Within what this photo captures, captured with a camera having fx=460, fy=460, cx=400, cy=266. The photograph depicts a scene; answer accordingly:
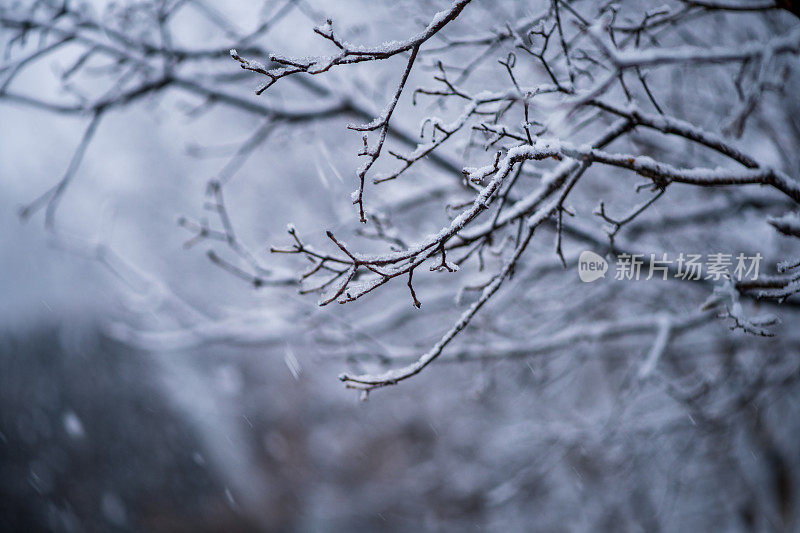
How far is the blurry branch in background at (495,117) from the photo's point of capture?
1.24m

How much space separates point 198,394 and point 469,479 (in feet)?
Result: 37.7

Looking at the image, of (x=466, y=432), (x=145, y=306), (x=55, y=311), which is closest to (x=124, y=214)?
(x=55, y=311)

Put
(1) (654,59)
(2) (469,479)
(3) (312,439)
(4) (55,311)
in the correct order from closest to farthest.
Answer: (1) (654,59), (2) (469,479), (3) (312,439), (4) (55,311)

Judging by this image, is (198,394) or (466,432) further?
(198,394)

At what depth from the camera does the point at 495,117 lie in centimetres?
160

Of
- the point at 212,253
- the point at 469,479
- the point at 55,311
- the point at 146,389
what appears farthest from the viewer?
the point at 55,311

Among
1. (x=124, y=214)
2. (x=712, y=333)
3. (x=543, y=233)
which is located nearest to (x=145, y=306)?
(x=543, y=233)

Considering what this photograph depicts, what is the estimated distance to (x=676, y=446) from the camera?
4.17 m

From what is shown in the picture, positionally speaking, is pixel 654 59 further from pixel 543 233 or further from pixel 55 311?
pixel 55 311

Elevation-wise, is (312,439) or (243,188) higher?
(243,188)

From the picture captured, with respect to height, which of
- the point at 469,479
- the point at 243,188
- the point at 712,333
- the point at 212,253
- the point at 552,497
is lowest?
the point at 552,497

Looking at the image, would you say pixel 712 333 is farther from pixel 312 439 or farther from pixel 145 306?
pixel 312 439

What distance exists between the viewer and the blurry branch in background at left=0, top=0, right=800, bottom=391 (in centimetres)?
124

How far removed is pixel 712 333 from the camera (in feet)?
13.1
